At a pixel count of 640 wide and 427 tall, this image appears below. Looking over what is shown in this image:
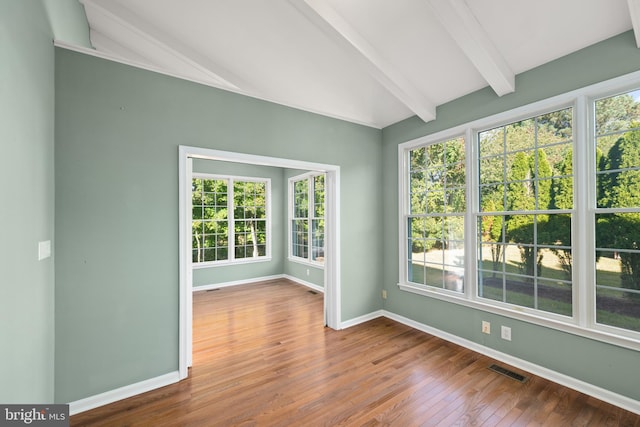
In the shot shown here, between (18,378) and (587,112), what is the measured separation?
4.11 metres

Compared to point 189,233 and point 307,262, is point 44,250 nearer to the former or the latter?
point 189,233

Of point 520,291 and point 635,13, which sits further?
point 520,291

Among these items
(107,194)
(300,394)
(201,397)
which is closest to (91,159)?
(107,194)

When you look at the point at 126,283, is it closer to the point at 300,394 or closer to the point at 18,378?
the point at 18,378

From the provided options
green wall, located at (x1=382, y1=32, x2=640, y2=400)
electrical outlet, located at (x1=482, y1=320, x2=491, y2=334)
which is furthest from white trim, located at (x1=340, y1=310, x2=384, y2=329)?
electrical outlet, located at (x1=482, y1=320, x2=491, y2=334)

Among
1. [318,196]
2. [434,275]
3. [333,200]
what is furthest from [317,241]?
[434,275]

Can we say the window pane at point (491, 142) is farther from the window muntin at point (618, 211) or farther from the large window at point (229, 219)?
the large window at point (229, 219)

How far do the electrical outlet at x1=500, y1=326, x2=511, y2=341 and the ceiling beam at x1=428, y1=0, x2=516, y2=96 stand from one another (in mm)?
2281

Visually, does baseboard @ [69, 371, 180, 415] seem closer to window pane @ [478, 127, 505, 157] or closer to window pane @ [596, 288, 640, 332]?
window pane @ [596, 288, 640, 332]

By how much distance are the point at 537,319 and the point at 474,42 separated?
2439 millimetres

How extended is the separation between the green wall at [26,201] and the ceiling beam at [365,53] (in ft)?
5.50

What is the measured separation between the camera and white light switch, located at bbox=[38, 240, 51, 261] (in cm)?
167

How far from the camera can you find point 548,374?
233 centimetres

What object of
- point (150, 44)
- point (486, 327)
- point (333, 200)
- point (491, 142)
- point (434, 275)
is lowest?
point (486, 327)
